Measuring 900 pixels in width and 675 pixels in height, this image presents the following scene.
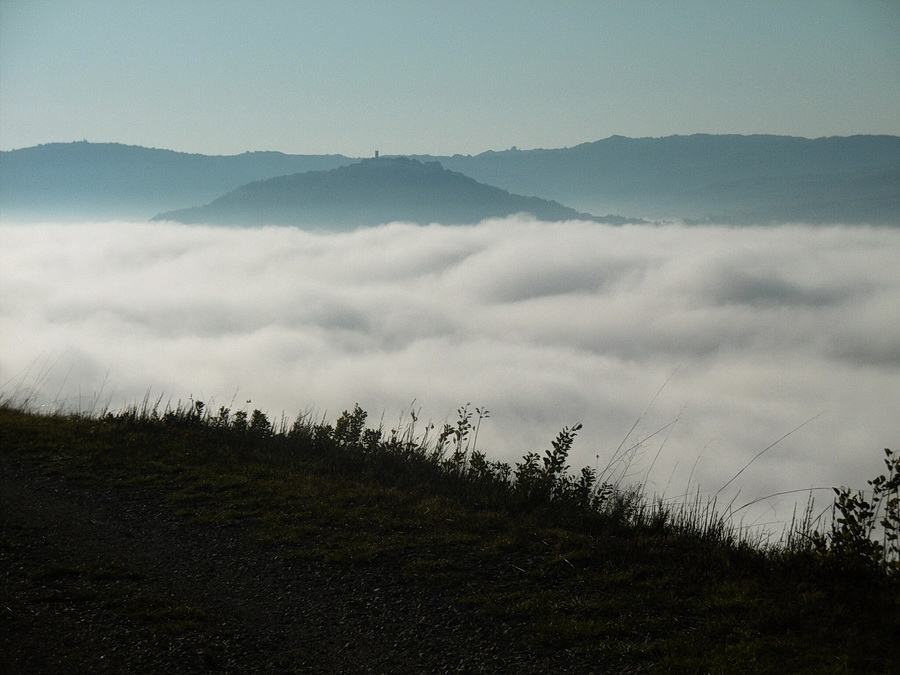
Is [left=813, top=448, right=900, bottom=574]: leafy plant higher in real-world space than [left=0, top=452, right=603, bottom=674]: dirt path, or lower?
higher

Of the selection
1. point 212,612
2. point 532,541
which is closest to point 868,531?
point 532,541

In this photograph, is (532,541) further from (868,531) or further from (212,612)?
(212,612)

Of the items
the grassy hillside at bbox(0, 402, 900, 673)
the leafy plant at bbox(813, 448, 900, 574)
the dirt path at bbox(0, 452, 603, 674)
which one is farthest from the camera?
the leafy plant at bbox(813, 448, 900, 574)

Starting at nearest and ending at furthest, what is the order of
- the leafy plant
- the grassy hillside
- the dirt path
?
1. the dirt path
2. the grassy hillside
3. the leafy plant

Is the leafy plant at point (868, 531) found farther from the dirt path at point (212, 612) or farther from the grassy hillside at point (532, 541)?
the dirt path at point (212, 612)

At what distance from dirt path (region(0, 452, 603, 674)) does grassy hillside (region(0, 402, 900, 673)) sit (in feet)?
0.33

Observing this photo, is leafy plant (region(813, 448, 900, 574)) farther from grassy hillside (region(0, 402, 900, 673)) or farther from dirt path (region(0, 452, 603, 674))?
dirt path (region(0, 452, 603, 674))

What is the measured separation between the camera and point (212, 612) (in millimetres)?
5934

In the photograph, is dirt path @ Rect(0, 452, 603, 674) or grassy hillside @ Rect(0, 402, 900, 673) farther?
grassy hillside @ Rect(0, 402, 900, 673)

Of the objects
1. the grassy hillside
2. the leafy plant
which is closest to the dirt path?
the grassy hillside

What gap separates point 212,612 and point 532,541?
3.29m

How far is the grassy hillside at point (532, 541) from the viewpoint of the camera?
536cm

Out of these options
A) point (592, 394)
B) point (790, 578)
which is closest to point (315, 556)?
point (790, 578)

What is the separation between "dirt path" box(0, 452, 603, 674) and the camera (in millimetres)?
5184
